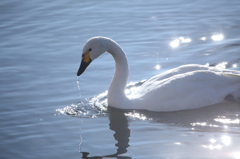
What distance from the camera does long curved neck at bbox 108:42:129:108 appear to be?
11.2 m

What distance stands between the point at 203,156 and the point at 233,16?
9.24 m

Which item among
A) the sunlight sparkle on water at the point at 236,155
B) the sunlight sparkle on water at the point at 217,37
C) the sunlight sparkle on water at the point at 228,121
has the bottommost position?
the sunlight sparkle on water at the point at 236,155

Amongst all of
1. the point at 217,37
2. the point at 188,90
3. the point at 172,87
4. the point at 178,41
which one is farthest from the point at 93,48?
the point at 217,37

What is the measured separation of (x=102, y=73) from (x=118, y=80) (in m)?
1.92

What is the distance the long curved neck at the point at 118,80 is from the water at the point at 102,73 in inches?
10.2

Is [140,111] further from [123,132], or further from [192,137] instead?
[192,137]

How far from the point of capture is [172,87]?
10.8m

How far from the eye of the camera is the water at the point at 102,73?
9.34 meters

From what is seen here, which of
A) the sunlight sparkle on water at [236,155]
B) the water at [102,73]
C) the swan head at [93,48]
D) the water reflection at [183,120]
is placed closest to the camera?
the sunlight sparkle on water at [236,155]

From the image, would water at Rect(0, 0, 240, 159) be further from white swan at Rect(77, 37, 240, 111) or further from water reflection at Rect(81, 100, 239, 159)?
white swan at Rect(77, 37, 240, 111)

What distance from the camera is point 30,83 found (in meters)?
12.8

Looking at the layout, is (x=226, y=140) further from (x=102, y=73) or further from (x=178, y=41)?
(x=178, y=41)

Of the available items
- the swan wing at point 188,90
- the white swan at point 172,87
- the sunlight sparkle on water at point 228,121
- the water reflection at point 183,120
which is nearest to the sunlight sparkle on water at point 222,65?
the white swan at point 172,87

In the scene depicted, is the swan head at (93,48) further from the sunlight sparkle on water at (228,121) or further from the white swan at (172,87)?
the sunlight sparkle on water at (228,121)
